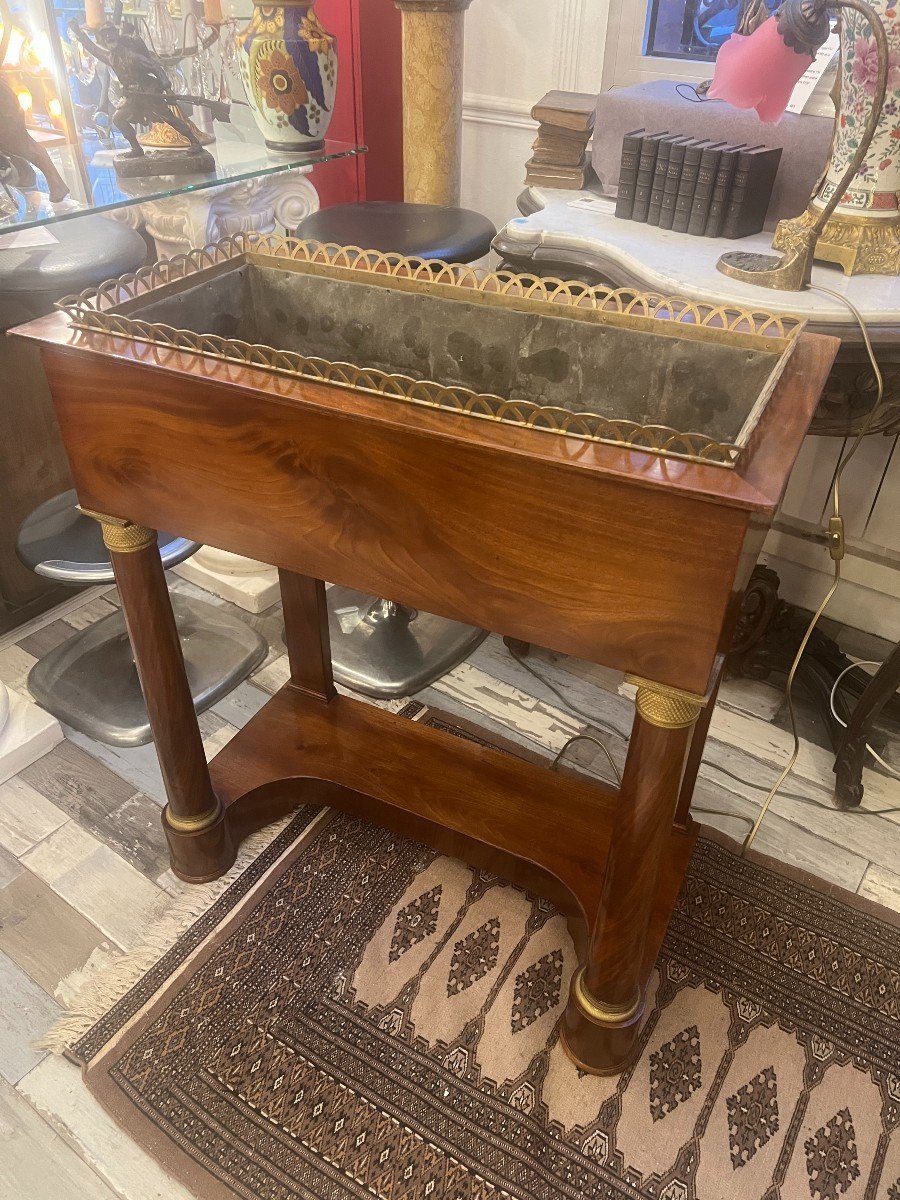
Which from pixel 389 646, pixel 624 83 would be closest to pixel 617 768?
pixel 389 646

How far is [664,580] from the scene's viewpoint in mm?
783

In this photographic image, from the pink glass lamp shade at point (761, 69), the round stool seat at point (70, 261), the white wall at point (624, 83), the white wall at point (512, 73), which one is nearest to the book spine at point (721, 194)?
the pink glass lamp shade at point (761, 69)

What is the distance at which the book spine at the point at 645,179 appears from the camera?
148 cm

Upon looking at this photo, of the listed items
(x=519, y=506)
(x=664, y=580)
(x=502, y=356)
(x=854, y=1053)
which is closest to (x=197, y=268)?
(x=502, y=356)

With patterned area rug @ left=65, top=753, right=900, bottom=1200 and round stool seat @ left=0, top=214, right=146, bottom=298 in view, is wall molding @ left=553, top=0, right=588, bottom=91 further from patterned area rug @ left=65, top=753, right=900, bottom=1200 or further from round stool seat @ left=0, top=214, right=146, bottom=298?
patterned area rug @ left=65, top=753, right=900, bottom=1200

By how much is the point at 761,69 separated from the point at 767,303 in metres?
0.28

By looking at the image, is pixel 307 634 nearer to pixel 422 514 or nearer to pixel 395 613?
pixel 395 613

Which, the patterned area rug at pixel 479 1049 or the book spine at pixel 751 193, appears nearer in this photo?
the patterned area rug at pixel 479 1049

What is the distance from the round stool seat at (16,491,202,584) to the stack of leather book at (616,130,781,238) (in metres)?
0.98

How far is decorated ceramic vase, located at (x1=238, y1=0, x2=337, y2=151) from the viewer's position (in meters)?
1.52

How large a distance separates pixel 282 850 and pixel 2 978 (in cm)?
44

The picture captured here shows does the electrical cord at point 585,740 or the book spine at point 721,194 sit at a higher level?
the book spine at point 721,194

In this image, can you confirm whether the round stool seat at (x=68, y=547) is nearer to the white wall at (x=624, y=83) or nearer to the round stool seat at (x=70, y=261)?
the round stool seat at (x=70, y=261)

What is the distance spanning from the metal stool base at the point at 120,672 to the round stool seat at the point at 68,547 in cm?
29
